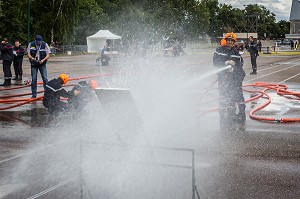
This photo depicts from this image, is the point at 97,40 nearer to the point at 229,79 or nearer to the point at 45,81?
the point at 45,81

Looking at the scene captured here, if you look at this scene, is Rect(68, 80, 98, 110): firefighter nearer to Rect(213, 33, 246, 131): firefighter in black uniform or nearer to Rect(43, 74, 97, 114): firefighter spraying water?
Rect(43, 74, 97, 114): firefighter spraying water

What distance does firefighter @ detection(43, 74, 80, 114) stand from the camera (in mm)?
11203

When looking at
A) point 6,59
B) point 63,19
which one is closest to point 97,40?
point 63,19

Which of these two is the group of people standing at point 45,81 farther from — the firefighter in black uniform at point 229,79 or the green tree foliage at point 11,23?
the green tree foliage at point 11,23

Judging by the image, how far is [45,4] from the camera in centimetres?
5094

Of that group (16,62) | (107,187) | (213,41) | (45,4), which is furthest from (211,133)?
(213,41)

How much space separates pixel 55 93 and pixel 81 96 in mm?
693

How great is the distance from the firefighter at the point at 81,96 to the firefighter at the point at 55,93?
0.56ft

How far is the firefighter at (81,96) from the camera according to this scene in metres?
10.9

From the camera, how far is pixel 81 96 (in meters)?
11.0

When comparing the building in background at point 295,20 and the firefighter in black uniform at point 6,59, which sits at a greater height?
the building in background at point 295,20

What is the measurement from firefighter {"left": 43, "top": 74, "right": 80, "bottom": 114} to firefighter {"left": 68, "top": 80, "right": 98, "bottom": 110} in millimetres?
170

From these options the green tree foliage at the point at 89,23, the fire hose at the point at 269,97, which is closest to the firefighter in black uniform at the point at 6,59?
the fire hose at the point at 269,97

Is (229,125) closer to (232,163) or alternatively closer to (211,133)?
(211,133)
